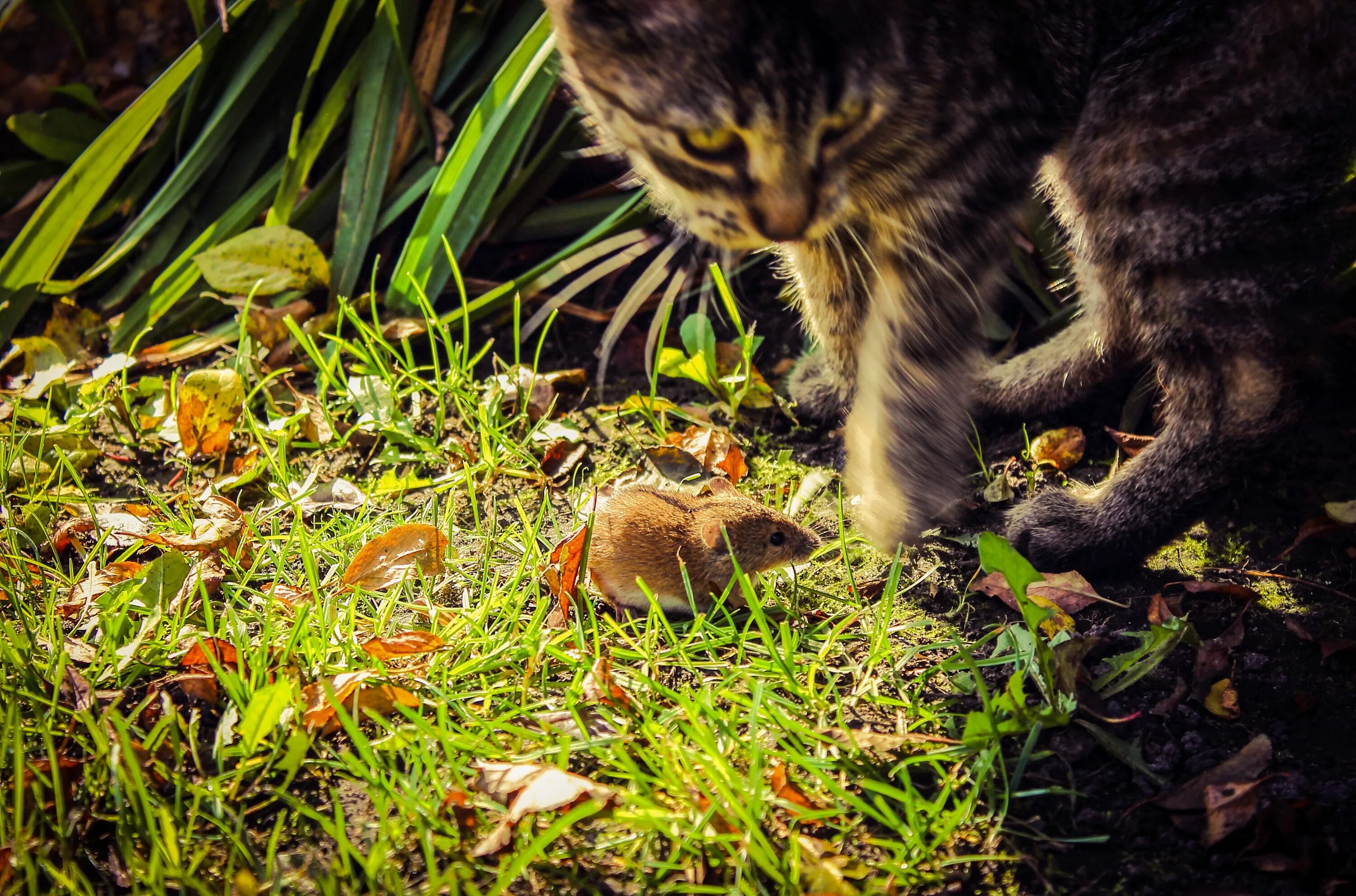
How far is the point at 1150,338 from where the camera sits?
1.87 metres

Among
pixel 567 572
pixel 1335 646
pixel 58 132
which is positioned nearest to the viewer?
pixel 1335 646

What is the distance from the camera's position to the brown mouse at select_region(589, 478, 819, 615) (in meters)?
1.85

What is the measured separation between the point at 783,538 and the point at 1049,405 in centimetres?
90

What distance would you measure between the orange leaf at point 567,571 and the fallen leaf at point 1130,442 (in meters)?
1.31

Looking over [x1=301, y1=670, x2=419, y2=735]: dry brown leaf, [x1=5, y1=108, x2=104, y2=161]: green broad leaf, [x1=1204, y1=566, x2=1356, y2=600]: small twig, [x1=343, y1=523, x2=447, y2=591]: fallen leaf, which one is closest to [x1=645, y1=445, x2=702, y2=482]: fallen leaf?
[x1=343, y1=523, x2=447, y2=591]: fallen leaf

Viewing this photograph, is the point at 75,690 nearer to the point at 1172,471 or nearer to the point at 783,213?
the point at 783,213

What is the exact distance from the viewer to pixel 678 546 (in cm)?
189

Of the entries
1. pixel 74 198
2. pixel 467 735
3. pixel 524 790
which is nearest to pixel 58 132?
pixel 74 198

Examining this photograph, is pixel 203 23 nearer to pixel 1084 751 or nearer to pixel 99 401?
pixel 99 401

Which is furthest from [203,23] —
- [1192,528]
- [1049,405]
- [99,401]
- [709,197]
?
[1192,528]

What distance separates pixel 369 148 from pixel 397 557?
1.52 metres

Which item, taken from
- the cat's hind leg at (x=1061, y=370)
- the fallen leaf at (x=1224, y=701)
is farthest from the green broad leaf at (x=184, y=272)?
the fallen leaf at (x=1224, y=701)

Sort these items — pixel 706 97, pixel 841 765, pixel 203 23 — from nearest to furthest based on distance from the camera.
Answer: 1. pixel 841 765
2. pixel 706 97
3. pixel 203 23

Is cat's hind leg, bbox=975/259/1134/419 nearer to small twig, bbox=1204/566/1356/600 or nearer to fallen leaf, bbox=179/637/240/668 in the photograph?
small twig, bbox=1204/566/1356/600
